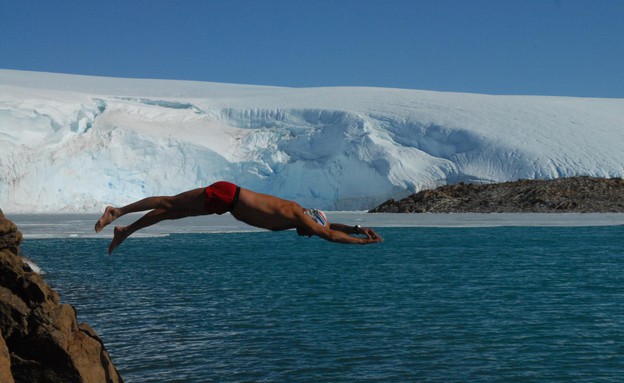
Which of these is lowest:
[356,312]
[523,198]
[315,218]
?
[356,312]

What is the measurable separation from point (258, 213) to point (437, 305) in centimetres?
615

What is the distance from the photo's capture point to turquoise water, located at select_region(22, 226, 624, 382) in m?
6.68

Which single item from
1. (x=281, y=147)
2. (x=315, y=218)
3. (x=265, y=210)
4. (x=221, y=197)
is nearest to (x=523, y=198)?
(x=281, y=147)

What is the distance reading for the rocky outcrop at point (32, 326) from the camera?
4090 millimetres

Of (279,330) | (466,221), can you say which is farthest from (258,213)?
(466,221)

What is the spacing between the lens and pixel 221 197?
3926 millimetres

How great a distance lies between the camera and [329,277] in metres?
13.1

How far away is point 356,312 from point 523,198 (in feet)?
84.3

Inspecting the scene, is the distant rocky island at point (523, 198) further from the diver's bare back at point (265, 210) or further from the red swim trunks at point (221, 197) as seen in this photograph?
the red swim trunks at point (221, 197)

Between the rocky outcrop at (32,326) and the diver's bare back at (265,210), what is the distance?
1.09 meters

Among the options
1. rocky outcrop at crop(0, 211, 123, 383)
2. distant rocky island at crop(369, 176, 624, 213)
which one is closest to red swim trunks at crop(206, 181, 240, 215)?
rocky outcrop at crop(0, 211, 123, 383)

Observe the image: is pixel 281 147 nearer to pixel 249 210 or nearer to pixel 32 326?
pixel 32 326

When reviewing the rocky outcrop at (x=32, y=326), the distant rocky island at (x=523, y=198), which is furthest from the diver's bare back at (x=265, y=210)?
the distant rocky island at (x=523, y=198)

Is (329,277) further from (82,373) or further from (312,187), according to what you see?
(312,187)
